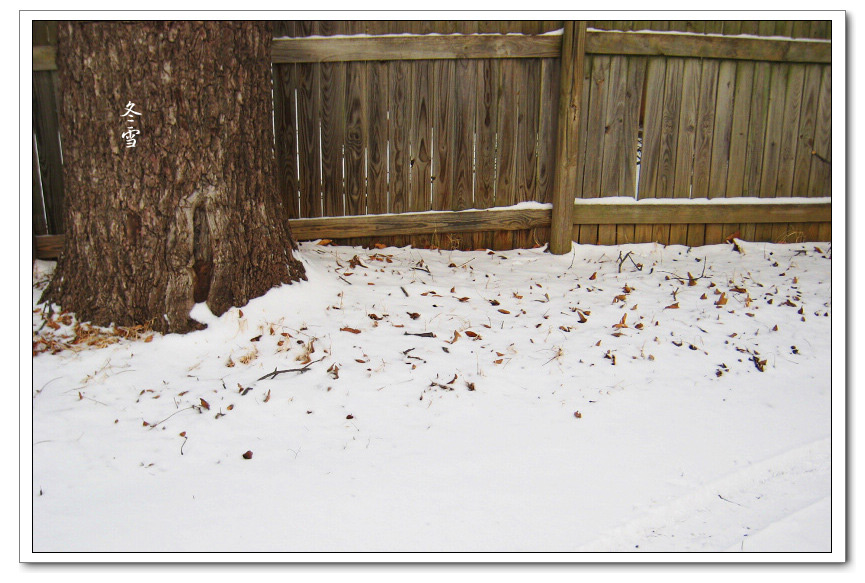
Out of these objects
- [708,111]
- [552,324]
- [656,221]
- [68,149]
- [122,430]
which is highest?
[708,111]

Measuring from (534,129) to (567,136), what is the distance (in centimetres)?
→ 27

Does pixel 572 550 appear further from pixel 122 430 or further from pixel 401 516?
pixel 122 430

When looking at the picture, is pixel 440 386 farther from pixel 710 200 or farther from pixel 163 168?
pixel 710 200

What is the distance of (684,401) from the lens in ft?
9.18

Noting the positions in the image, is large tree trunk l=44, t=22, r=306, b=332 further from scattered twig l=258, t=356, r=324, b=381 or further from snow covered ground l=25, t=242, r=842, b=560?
scattered twig l=258, t=356, r=324, b=381

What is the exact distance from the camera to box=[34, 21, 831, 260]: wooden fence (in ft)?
14.3

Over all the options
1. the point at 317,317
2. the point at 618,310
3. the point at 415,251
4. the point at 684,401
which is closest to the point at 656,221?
the point at 618,310

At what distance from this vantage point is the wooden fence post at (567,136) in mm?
4371

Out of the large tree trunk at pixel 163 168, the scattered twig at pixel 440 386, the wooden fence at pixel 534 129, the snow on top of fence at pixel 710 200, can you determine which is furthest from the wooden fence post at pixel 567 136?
the scattered twig at pixel 440 386

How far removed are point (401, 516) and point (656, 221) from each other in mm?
3519

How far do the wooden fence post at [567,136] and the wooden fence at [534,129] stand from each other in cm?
7

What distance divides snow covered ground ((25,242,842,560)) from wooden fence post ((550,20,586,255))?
1.02 m

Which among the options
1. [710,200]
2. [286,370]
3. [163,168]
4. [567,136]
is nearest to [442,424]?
[286,370]

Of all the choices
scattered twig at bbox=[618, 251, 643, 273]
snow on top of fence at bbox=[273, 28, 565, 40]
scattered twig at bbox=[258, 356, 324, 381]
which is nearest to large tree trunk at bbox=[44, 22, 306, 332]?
scattered twig at bbox=[258, 356, 324, 381]
